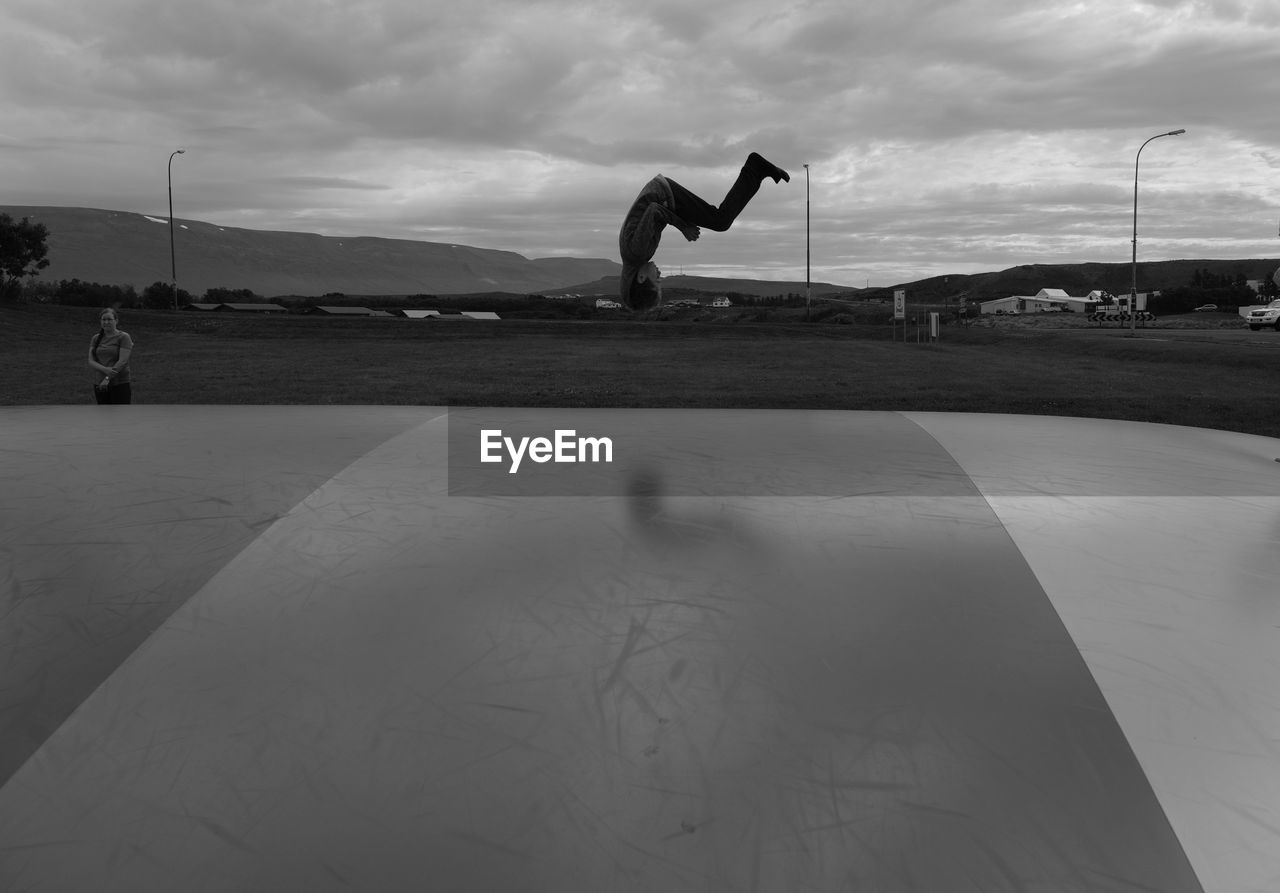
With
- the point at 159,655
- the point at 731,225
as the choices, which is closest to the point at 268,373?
the point at 731,225

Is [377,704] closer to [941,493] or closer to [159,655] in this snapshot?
[159,655]

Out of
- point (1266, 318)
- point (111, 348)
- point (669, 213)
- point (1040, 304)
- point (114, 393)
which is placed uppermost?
point (1040, 304)

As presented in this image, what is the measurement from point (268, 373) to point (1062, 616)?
93.3 ft

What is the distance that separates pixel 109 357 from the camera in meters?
10.8

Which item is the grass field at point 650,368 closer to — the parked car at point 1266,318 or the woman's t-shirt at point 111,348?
the parked car at point 1266,318

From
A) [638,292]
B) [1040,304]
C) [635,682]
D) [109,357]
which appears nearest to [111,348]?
[109,357]

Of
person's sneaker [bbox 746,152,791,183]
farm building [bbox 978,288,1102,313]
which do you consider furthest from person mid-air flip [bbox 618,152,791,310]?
farm building [bbox 978,288,1102,313]

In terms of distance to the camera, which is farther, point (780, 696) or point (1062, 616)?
point (1062, 616)

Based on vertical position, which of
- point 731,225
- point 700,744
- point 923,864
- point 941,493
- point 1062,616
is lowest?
point 923,864

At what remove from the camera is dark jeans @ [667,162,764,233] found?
6.29 m

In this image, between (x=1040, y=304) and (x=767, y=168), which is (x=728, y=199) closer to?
(x=767, y=168)

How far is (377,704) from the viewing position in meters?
2.73

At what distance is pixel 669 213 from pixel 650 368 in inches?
900

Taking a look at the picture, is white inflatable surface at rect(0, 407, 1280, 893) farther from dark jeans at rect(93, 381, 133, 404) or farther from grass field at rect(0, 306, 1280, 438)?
grass field at rect(0, 306, 1280, 438)
